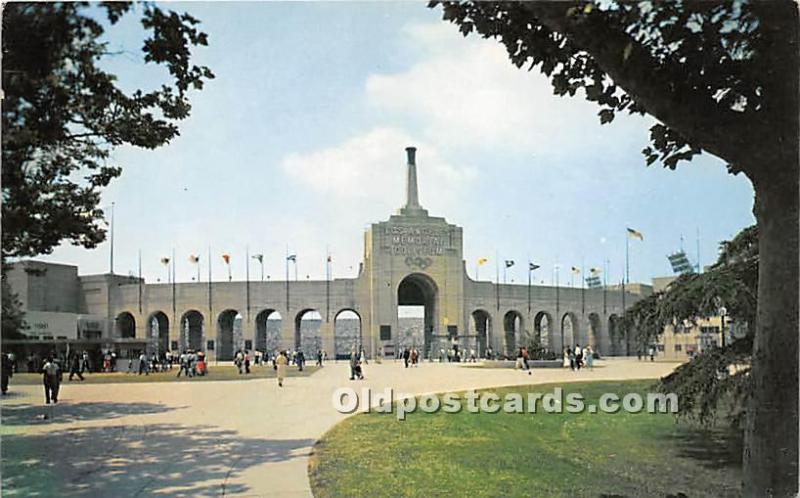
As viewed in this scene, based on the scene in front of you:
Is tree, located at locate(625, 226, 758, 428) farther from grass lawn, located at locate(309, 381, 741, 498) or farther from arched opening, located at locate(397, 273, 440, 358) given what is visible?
arched opening, located at locate(397, 273, 440, 358)

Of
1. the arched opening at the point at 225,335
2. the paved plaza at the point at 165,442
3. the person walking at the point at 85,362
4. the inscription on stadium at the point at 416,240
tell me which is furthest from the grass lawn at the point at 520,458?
the arched opening at the point at 225,335

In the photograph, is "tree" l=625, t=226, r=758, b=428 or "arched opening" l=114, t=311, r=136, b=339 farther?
"arched opening" l=114, t=311, r=136, b=339

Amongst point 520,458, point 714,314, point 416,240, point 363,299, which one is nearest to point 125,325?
point 363,299

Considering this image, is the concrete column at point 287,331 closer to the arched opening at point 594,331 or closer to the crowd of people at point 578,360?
the crowd of people at point 578,360

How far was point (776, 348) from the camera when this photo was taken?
5633mm

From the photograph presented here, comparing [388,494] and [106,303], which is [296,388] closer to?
[388,494]

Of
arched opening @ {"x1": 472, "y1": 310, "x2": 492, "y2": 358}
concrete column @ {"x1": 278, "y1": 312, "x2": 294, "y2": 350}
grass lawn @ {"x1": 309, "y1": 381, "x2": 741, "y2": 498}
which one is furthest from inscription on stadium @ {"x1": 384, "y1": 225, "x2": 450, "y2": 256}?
grass lawn @ {"x1": 309, "y1": 381, "x2": 741, "y2": 498}

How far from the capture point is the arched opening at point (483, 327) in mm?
61772

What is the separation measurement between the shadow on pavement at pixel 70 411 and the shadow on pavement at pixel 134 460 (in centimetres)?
220

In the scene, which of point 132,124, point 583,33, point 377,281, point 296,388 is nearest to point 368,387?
point 296,388

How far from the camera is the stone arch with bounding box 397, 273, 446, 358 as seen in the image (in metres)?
59.4

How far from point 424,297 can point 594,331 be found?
15.8 m

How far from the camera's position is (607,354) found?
206 feet

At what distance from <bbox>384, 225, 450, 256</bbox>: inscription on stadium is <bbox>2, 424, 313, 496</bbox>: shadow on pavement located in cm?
4408
